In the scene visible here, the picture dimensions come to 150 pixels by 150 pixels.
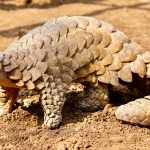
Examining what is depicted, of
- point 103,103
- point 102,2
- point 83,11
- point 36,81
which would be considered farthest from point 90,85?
point 102,2

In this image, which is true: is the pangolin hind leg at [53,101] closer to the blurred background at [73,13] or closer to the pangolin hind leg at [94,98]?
the pangolin hind leg at [94,98]

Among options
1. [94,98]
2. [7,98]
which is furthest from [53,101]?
Answer: [7,98]

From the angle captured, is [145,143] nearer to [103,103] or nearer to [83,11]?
[103,103]

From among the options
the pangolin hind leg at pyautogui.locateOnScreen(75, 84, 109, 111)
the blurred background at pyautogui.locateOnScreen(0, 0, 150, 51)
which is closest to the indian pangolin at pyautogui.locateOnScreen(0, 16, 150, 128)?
the pangolin hind leg at pyautogui.locateOnScreen(75, 84, 109, 111)

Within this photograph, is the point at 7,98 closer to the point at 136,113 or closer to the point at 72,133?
the point at 72,133

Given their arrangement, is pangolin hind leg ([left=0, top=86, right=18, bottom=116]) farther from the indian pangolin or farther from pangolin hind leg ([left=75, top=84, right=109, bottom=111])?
pangolin hind leg ([left=75, top=84, right=109, bottom=111])

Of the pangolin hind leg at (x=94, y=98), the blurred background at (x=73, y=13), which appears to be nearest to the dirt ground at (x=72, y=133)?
the pangolin hind leg at (x=94, y=98)
